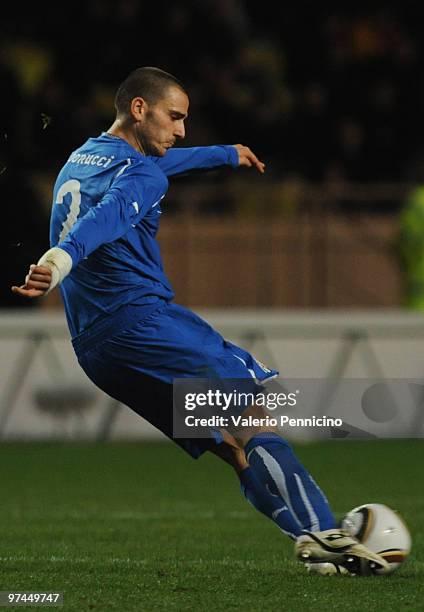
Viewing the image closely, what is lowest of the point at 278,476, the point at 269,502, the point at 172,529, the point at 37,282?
the point at 172,529

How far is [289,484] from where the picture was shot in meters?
5.19

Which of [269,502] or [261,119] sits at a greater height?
[261,119]

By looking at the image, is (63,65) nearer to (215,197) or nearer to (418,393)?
(215,197)

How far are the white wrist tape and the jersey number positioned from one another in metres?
0.61

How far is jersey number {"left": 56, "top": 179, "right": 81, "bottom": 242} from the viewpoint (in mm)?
5168

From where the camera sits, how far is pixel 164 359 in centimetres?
519

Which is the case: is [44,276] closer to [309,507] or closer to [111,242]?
[111,242]

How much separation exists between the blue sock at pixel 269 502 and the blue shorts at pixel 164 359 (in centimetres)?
18

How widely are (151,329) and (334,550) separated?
0.97m

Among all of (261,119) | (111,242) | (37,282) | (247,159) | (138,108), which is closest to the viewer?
(37,282)

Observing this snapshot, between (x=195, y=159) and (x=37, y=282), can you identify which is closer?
(x=37, y=282)


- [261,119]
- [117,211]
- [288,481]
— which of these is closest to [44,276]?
[117,211]

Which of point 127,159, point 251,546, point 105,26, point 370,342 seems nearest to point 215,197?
point 370,342

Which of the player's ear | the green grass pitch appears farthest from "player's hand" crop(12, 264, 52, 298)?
the player's ear
